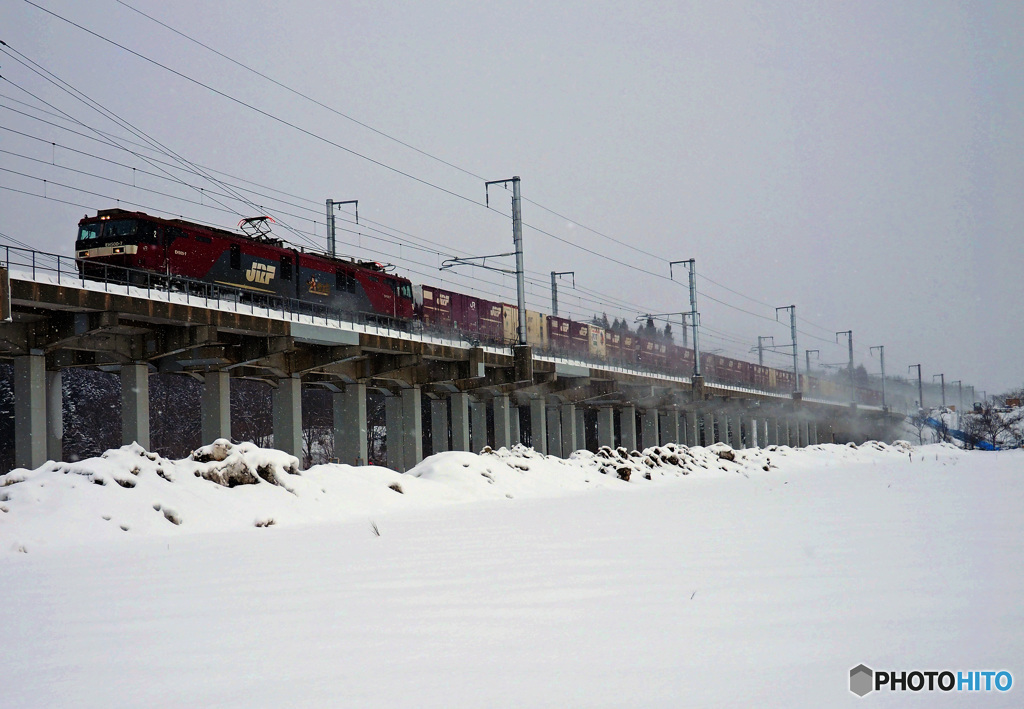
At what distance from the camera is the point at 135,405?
86.8 feet

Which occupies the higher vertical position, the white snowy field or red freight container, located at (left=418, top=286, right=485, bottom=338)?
red freight container, located at (left=418, top=286, right=485, bottom=338)

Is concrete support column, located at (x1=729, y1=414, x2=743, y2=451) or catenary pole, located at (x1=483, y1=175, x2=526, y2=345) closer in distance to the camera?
catenary pole, located at (x1=483, y1=175, x2=526, y2=345)

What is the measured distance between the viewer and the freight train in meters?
27.7

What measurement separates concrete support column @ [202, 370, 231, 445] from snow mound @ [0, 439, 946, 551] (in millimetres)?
12857

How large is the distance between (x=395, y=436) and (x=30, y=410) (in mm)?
19428

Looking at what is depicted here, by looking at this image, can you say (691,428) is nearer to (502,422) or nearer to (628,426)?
(628,426)

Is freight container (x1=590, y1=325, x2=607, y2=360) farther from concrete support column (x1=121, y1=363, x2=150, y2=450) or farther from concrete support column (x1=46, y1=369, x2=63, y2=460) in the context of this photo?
concrete support column (x1=46, y1=369, x2=63, y2=460)

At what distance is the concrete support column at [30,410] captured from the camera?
23.8 meters

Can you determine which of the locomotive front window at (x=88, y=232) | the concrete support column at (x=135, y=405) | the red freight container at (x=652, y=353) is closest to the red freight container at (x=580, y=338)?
the red freight container at (x=652, y=353)

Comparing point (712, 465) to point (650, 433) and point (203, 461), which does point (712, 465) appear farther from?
point (650, 433)

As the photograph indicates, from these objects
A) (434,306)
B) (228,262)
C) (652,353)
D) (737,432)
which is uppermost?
(228,262)

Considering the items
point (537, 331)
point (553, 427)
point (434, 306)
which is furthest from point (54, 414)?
point (553, 427)

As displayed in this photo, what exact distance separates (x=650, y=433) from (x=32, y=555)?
65.2 meters

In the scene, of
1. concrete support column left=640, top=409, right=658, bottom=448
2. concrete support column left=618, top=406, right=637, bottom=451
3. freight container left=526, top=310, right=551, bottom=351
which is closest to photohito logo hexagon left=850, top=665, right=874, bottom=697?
freight container left=526, top=310, right=551, bottom=351
